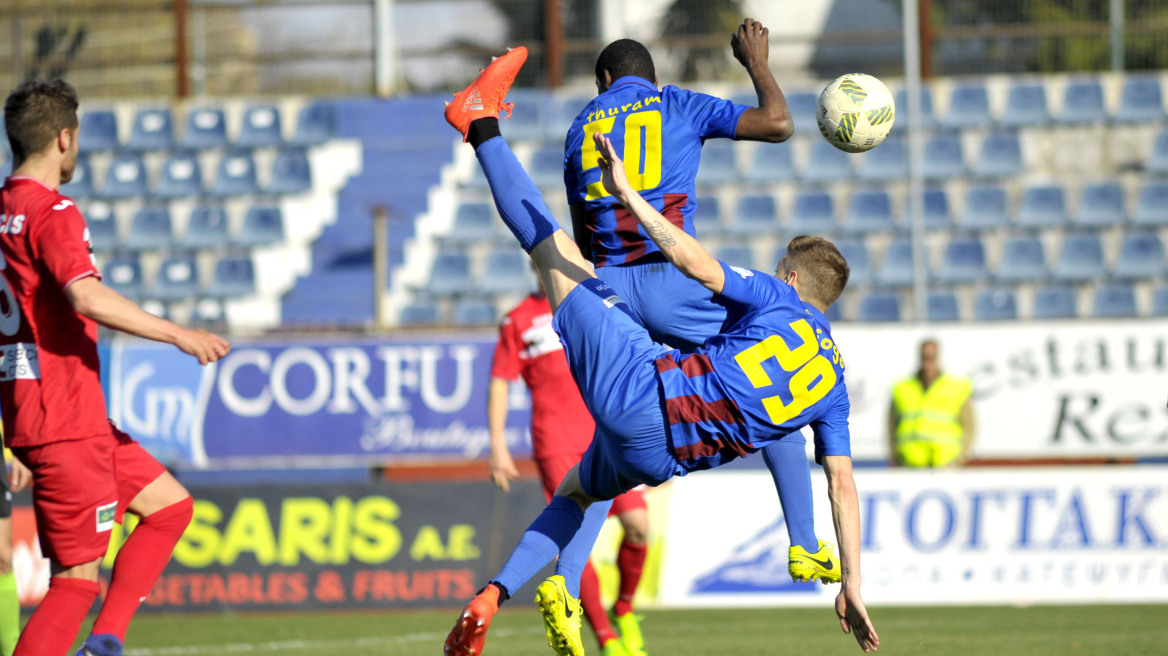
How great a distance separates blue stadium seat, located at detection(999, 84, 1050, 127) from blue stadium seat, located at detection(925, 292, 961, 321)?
2.94m

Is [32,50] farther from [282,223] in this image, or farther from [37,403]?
[37,403]

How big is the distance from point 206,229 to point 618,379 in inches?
529

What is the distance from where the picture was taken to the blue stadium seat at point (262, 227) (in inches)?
670

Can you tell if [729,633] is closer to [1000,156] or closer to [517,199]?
[517,199]

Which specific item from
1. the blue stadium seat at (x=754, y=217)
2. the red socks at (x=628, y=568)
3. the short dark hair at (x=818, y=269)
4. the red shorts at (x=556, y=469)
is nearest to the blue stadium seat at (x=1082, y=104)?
the blue stadium seat at (x=754, y=217)

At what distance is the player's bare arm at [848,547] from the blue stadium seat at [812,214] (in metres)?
11.3

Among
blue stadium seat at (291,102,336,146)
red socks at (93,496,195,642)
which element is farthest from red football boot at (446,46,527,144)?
blue stadium seat at (291,102,336,146)

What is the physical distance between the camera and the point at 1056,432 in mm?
12922

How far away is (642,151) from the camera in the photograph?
17.7 ft

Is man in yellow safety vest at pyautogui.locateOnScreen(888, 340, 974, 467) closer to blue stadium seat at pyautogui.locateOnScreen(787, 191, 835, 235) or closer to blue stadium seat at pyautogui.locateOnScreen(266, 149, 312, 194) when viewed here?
blue stadium seat at pyautogui.locateOnScreen(787, 191, 835, 235)

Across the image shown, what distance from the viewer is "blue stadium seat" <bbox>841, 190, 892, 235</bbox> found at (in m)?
16.4

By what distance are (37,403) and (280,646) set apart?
13.0ft

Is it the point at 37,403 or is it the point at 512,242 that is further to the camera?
the point at 512,242

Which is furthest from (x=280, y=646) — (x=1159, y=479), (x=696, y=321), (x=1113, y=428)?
(x=1113, y=428)
